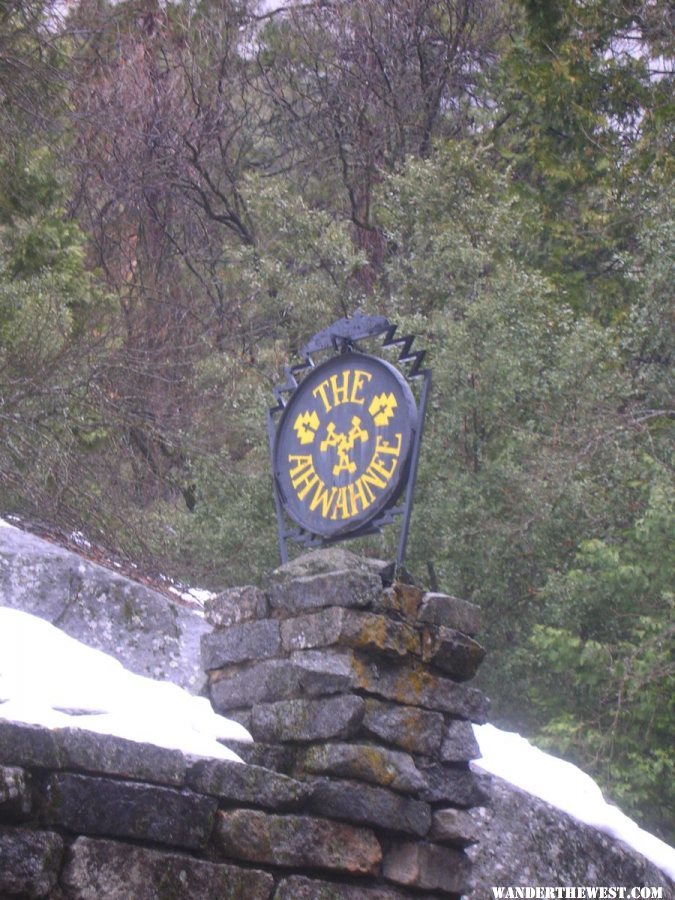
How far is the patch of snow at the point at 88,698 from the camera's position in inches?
148

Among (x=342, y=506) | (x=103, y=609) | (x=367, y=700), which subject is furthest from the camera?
(x=103, y=609)

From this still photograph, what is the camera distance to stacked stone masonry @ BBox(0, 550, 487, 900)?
345 cm

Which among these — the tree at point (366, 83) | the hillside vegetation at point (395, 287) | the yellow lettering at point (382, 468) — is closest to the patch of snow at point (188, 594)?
the hillside vegetation at point (395, 287)

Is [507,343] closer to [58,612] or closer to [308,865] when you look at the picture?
[58,612]

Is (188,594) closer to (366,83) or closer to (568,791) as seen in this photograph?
(568,791)

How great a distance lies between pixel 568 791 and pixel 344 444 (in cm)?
198

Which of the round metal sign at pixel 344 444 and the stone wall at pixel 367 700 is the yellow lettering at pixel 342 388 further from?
the stone wall at pixel 367 700

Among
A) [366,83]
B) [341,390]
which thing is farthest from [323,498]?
[366,83]

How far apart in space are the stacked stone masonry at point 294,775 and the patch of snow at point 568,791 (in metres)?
0.52

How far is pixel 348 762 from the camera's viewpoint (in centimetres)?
445

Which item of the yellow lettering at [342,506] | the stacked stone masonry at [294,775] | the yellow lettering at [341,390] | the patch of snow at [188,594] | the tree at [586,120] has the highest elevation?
the tree at [586,120]

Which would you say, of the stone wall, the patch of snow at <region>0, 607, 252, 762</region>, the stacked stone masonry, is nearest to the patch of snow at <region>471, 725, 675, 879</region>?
the stacked stone masonry

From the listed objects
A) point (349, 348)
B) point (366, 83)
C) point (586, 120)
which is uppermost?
point (366, 83)

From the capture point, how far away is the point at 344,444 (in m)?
5.35
